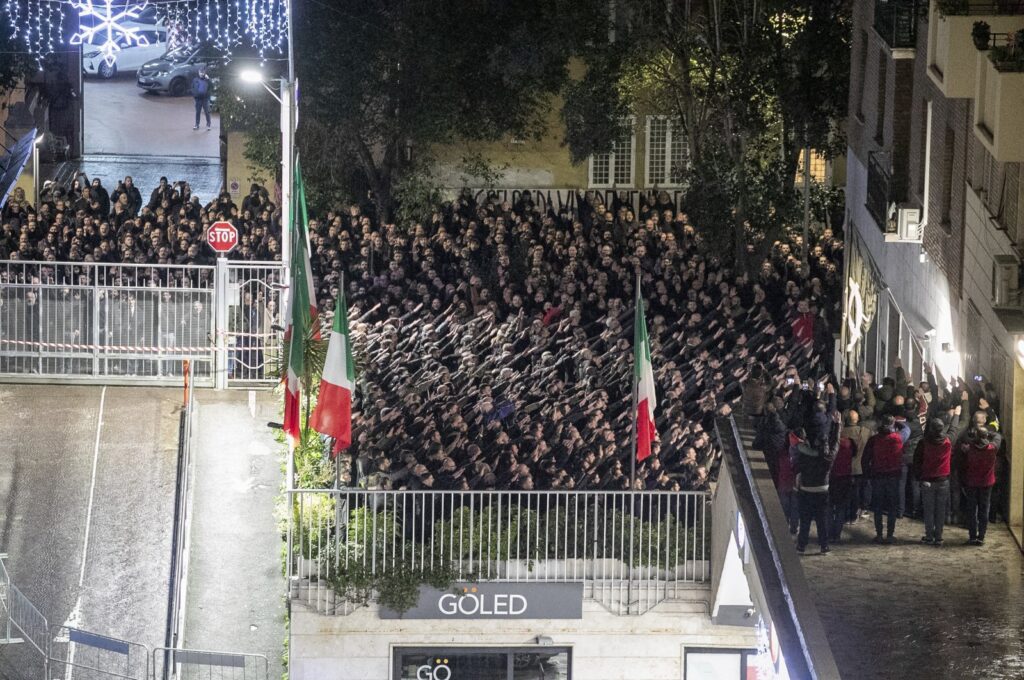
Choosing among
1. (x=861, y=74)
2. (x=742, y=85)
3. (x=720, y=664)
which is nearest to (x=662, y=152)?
(x=742, y=85)

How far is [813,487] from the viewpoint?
74.1ft

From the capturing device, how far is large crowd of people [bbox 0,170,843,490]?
27.3 metres

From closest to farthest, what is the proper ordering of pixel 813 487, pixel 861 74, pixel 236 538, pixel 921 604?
pixel 921 604
pixel 813 487
pixel 236 538
pixel 861 74

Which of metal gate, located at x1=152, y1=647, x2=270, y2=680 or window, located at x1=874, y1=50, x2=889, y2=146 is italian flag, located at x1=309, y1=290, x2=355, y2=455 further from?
window, located at x1=874, y1=50, x2=889, y2=146

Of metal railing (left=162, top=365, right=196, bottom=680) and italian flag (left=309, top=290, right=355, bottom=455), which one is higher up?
italian flag (left=309, top=290, right=355, bottom=455)

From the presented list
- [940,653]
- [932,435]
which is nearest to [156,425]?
[932,435]

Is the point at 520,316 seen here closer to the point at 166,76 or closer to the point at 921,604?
the point at 921,604

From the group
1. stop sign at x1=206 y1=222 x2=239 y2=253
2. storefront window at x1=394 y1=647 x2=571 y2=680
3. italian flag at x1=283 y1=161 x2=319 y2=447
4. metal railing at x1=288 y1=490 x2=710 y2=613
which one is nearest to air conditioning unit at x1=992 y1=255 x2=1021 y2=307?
metal railing at x1=288 y1=490 x2=710 y2=613

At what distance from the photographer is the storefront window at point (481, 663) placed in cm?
2689

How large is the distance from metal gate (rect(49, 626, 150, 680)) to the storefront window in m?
3.77

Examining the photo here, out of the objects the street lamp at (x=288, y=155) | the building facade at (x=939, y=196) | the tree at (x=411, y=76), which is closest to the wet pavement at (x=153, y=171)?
the tree at (x=411, y=76)

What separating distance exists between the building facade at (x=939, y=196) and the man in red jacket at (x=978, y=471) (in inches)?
20.0

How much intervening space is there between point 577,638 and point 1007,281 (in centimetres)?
683

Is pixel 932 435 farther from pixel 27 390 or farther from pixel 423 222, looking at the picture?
pixel 423 222
